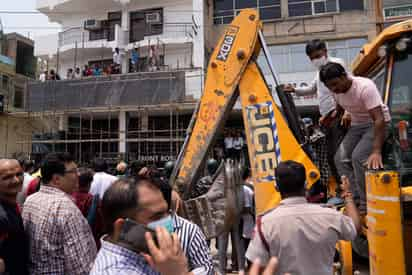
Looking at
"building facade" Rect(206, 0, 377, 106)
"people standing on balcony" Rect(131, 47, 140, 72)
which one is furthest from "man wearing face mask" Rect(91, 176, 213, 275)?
"people standing on balcony" Rect(131, 47, 140, 72)

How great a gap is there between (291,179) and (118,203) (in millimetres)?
1184

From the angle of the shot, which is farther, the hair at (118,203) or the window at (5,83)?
the window at (5,83)

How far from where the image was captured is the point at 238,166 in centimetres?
Result: 511

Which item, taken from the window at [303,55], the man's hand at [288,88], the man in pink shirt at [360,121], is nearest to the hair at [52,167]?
the man in pink shirt at [360,121]

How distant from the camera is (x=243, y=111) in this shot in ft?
13.3

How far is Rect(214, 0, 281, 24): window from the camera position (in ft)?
58.9

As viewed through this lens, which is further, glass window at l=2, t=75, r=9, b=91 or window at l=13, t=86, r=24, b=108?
window at l=13, t=86, r=24, b=108

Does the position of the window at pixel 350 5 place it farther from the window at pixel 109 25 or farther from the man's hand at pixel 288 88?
the man's hand at pixel 288 88

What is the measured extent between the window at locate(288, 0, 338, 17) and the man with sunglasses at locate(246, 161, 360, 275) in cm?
1732

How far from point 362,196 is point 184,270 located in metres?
2.39

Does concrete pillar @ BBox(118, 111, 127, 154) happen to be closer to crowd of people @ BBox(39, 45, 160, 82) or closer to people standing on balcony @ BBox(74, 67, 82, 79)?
crowd of people @ BBox(39, 45, 160, 82)

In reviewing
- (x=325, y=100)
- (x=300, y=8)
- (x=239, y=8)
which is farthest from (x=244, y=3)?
(x=325, y=100)

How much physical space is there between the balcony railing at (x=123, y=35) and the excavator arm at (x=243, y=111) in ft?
45.4

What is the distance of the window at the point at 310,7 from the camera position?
17200 millimetres
